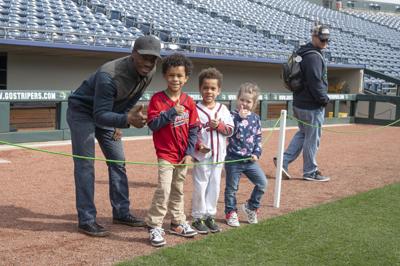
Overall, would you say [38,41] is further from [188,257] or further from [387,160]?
[188,257]

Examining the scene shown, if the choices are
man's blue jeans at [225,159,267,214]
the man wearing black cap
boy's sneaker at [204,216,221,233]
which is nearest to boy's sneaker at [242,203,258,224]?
man's blue jeans at [225,159,267,214]

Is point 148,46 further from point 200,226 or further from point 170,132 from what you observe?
point 200,226

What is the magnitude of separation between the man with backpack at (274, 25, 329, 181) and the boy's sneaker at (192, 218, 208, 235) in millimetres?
3043

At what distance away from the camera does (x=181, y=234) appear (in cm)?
484

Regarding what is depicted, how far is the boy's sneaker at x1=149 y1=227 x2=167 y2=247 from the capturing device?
177 inches

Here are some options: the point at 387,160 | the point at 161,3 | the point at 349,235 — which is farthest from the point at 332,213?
the point at 161,3

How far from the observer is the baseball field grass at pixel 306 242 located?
13.9 feet

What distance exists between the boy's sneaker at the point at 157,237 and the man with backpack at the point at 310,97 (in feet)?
11.9

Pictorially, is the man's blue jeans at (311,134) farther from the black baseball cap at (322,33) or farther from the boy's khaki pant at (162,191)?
the boy's khaki pant at (162,191)

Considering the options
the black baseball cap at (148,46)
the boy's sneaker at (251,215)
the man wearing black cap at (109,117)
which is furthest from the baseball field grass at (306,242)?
the black baseball cap at (148,46)

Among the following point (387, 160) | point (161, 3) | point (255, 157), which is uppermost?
point (161, 3)

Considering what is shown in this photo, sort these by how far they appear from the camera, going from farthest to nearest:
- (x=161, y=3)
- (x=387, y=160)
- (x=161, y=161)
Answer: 1. (x=161, y=3)
2. (x=387, y=160)
3. (x=161, y=161)

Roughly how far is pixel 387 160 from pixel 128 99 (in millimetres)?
6740

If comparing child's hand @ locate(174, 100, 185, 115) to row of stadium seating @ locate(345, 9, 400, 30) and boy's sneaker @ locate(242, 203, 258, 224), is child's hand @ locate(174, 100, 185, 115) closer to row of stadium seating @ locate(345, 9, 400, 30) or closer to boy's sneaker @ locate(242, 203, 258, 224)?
boy's sneaker @ locate(242, 203, 258, 224)
